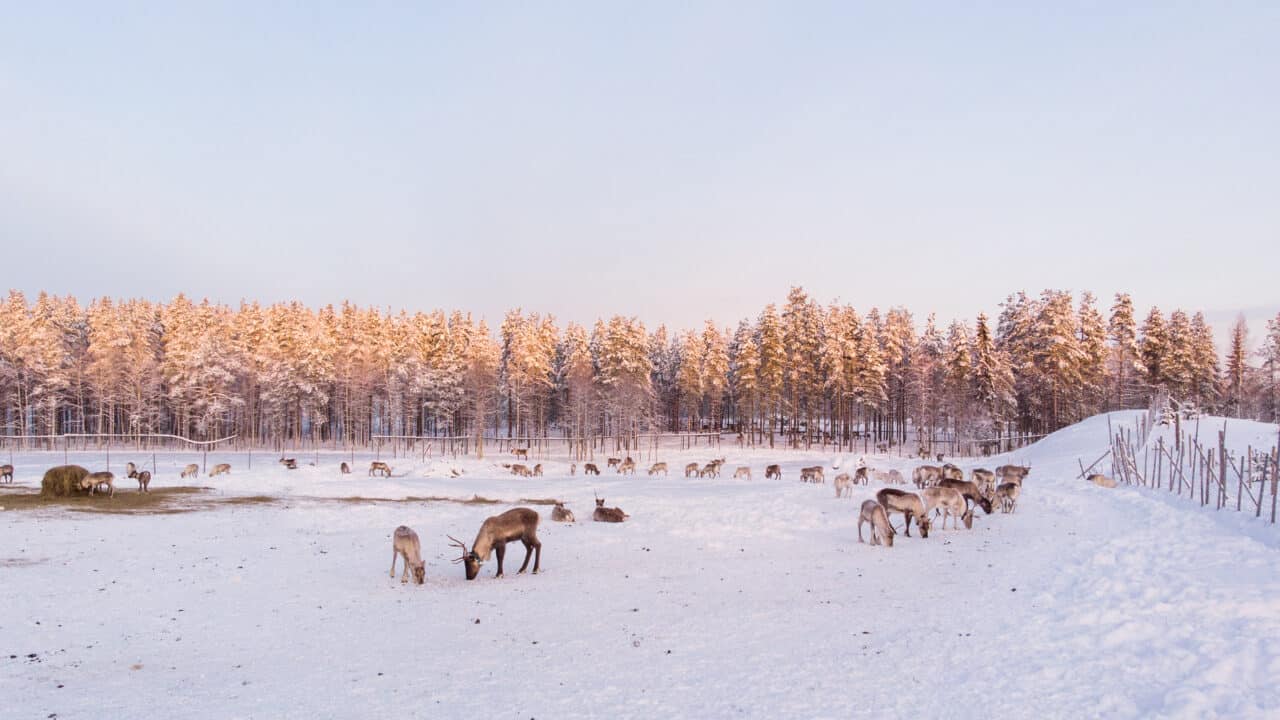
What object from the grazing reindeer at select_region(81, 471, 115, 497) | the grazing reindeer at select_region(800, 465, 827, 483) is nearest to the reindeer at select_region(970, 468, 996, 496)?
the grazing reindeer at select_region(800, 465, 827, 483)

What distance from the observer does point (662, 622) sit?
443 inches

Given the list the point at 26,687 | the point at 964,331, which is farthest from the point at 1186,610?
the point at 964,331

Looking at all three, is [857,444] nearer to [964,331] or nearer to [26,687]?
[964,331]

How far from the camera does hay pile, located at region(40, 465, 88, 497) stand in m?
26.5

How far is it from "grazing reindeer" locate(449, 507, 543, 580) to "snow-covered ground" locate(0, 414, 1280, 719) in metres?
0.59

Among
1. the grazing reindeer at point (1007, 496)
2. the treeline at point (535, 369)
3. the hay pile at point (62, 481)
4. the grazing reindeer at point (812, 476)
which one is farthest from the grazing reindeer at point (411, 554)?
the treeline at point (535, 369)

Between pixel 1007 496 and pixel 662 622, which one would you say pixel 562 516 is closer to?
pixel 662 622

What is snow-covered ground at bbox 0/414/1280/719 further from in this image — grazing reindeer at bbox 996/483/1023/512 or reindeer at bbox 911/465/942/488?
reindeer at bbox 911/465/942/488

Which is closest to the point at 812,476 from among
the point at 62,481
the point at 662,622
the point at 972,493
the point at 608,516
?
the point at 972,493

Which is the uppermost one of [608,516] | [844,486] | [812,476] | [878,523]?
[878,523]

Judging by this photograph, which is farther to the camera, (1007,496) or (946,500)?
(1007,496)

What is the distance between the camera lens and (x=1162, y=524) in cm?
1727

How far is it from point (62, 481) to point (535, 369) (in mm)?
48262

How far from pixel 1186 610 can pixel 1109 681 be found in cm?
303
